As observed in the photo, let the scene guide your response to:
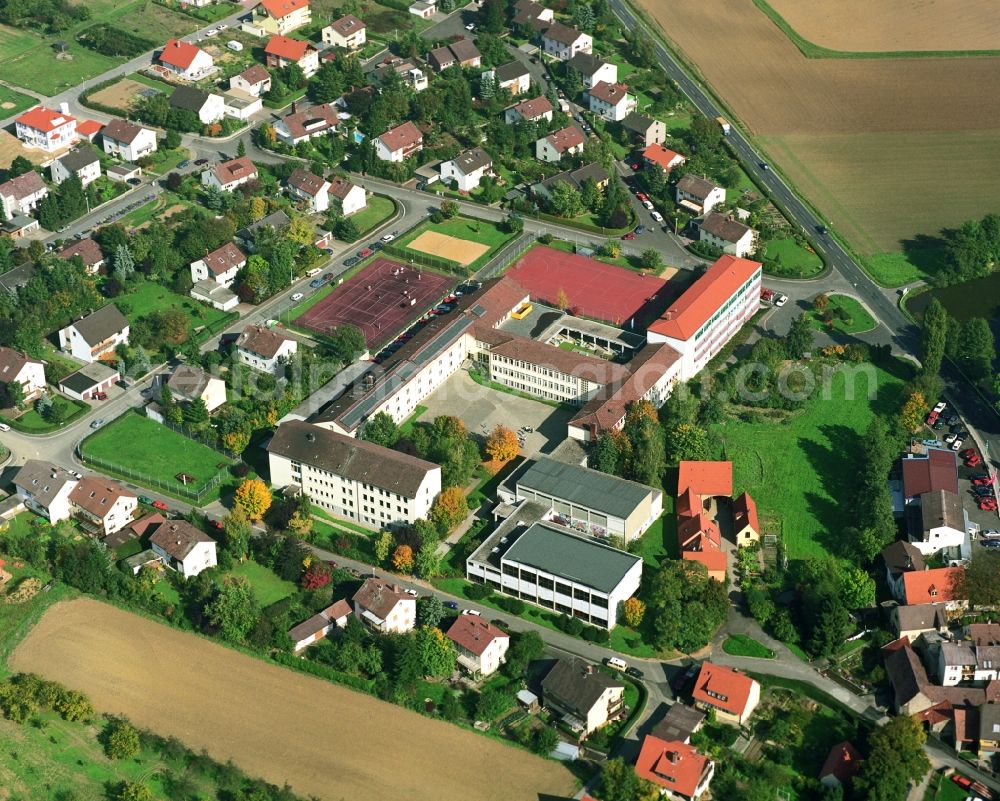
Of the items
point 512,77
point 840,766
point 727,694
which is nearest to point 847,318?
point 727,694

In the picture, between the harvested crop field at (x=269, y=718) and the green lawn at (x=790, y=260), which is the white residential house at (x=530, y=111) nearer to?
the green lawn at (x=790, y=260)

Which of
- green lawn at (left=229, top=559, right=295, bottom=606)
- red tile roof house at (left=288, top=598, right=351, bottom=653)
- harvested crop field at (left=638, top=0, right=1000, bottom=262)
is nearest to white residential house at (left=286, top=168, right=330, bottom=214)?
harvested crop field at (left=638, top=0, right=1000, bottom=262)

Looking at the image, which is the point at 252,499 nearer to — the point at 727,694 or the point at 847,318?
the point at 727,694

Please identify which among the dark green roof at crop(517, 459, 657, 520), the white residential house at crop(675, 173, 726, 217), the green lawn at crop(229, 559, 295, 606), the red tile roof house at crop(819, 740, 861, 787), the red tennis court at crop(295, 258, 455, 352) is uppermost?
the white residential house at crop(675, 173, 726, 217)

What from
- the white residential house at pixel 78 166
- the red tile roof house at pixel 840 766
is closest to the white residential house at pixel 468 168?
the white residential house at pixel 78 166

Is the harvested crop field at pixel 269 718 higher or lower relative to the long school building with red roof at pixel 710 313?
lower

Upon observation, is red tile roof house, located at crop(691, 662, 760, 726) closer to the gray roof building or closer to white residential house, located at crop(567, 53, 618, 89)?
the gray roof building

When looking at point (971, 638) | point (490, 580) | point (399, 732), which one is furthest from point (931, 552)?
point (399, 732)
